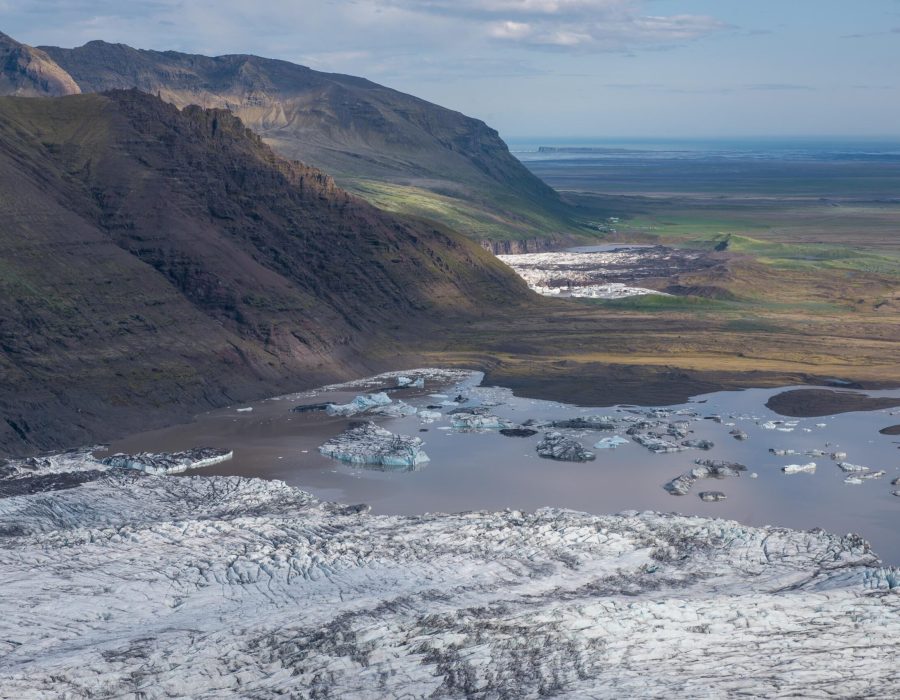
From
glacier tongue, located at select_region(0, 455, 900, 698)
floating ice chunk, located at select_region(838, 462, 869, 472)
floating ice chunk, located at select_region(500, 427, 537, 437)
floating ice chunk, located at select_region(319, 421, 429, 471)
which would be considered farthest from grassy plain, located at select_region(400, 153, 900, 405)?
glacier tongue, located at select_region(0, 455, 900, 698)

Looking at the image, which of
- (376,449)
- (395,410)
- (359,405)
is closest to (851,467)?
(376,449)

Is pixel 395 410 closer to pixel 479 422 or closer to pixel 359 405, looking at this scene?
pixel 359 405

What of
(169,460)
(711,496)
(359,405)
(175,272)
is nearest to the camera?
(711,496)

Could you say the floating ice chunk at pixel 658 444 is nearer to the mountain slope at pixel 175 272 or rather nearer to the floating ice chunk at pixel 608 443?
the floating ice chunk at pixel 608 443

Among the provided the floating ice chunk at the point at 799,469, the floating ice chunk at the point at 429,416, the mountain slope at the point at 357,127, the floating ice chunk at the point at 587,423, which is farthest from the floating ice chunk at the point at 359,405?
the mountain slope at the point at 357,127

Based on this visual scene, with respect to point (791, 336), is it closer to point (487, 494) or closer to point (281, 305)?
point (281, 305)

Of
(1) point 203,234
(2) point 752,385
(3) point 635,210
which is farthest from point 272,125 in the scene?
(2) point 752,385
